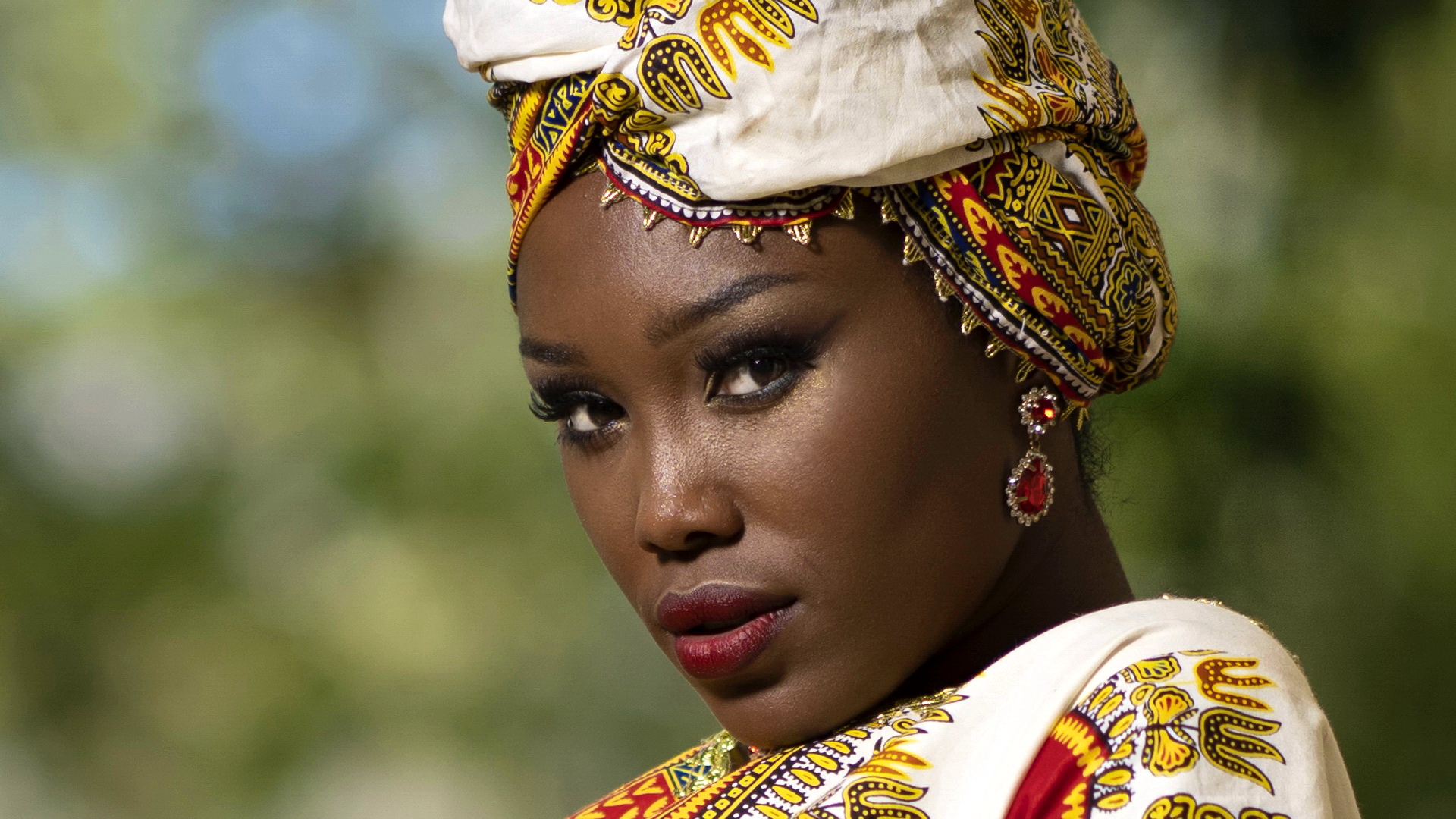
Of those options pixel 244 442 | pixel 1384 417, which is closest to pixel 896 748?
pixel 1384 417

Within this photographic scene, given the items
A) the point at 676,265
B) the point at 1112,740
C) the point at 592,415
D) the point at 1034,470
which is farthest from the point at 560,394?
the point at 1112,740

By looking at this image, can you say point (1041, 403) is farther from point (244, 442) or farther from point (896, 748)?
point (244, 442)

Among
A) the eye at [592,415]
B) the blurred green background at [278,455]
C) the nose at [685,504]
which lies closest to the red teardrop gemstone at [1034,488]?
the nose at [685,504]

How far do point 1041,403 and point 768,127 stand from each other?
1.22ft

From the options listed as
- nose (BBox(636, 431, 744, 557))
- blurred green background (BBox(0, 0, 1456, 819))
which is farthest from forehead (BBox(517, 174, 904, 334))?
blurred green background (BBox(0, 0, 1456, 819))

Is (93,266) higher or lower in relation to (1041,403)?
higher

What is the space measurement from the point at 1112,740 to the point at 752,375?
1.48 ft

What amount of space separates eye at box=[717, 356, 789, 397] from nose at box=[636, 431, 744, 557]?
2.5 inches

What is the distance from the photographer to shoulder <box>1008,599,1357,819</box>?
1012 millimetres

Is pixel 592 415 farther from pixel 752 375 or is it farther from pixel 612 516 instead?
pixel 752 375

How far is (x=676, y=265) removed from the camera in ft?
4.29

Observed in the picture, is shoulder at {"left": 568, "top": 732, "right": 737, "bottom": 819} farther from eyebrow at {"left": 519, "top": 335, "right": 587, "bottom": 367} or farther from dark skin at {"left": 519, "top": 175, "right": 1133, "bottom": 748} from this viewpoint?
eyebrow at {"left": 519, "top": 335, "right": 587, "bottom": 367}

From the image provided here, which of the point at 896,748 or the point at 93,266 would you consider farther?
the point at 93,266

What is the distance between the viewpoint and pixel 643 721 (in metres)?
3.71
